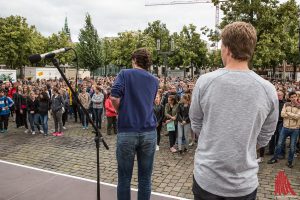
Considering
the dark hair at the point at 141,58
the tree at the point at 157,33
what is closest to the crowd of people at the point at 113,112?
the dark hair at the point at 141,58

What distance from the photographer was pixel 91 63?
4625 cm

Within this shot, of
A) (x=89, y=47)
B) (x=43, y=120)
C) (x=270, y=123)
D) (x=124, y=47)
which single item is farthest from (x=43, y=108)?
(x=124, y=47)

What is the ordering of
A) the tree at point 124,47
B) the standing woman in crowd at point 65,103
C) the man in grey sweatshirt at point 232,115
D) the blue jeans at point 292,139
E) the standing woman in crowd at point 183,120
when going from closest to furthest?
the man in grey sweatshirt at point 232,115 → the blue jeans at point 292,139 → the standing woman in crowd at point 183,120 → the standing woman in crowd at point 65,103 → the tree at point 124,47

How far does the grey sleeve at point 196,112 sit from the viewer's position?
191 centimetres

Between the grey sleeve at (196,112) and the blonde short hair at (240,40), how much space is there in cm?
33

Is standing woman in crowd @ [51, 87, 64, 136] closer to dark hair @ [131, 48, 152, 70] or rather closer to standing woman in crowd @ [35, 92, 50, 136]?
standing woman in crowd @ [35, 92, 50, 136]

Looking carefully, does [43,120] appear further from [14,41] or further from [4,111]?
[14,41]

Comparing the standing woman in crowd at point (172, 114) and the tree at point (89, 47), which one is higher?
the tree at point (89, 47)

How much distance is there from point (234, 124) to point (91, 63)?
4597 cm

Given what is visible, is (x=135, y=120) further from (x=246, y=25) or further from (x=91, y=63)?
(x=91, y=63)

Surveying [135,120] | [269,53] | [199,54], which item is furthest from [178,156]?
[199,54]

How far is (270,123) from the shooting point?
1.96 metres

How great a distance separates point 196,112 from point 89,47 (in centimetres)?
4567

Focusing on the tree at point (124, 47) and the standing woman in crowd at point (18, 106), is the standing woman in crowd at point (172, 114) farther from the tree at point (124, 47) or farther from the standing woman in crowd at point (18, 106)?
the tree at point (124, 47)
